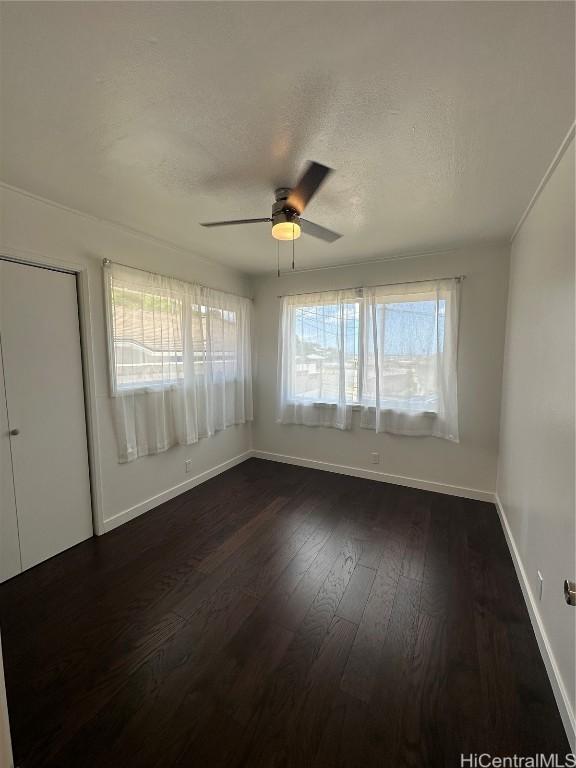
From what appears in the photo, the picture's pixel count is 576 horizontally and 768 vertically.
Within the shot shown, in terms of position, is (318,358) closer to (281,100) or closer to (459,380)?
(459,380)

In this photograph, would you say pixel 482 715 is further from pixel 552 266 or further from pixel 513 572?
pixel 552 266

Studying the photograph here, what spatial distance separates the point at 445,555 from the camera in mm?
2275

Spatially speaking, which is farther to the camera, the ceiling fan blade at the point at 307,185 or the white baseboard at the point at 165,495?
the white baseboard at the point at 165,495

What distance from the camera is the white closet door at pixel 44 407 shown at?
2010 mm

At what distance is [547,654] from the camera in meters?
1.45

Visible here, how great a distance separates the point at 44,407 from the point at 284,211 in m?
2.11

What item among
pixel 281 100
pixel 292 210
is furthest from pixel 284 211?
pixel 281 100

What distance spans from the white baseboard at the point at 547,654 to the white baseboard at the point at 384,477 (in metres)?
0.88

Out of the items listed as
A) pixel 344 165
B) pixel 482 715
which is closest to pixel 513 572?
pixel 482 715

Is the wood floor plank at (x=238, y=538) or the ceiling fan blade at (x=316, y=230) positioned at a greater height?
the ceiling fan blade at (x=316, y=230)

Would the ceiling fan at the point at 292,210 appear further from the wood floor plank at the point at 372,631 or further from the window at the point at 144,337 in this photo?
the wood floor plank at the point at 372,631

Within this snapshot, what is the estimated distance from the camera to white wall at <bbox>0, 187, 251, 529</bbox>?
79.4 inches

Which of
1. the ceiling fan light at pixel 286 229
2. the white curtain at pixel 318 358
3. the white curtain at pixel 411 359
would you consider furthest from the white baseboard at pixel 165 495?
the ceiling fan light at pixel 286 229

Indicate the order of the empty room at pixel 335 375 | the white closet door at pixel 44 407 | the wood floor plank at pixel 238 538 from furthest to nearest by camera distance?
1. the wood floor plank at pixel 238 538
2. the white closet door at pixel 44 407
3. the empty room at pixel 335 375
